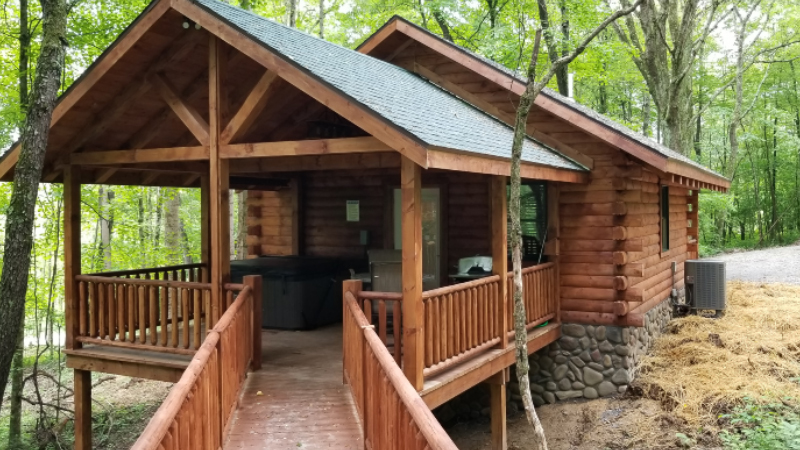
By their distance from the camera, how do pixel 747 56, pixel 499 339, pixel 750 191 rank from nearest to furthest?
pixel 499 339 < pixel 747 56 < pixel 750 191

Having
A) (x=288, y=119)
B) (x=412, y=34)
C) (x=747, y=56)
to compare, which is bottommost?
(x=288, y=119)

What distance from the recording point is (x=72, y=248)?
8219 mm

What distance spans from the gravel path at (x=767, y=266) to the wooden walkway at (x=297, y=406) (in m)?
14.3

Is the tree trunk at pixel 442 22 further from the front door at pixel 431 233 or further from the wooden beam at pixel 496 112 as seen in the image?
the front door at pixel 431 233

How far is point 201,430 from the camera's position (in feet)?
13.5

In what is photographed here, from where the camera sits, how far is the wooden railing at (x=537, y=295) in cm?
838

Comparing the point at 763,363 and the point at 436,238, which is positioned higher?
the point at 436,238

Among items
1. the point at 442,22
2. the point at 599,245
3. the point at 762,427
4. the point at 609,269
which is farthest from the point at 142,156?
the point at 442,22

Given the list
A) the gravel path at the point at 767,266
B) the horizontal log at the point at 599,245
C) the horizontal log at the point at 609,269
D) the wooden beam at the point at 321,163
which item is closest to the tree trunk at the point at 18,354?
the wooden beam at the point at 321,163

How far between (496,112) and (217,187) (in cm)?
536

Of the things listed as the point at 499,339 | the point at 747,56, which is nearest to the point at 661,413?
the point at 499,339

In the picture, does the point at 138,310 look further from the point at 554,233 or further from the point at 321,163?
the point at 554,233

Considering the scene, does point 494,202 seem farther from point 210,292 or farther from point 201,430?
point 201,430

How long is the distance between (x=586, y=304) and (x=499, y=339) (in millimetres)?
2662
